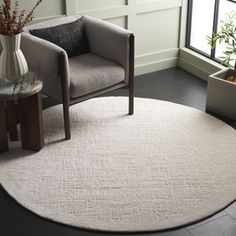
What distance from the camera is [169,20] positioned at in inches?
183

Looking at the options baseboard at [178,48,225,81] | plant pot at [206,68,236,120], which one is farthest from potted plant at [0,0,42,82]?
baseboard at [178,48,225,81]

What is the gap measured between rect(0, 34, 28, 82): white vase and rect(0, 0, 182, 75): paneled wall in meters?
0.68

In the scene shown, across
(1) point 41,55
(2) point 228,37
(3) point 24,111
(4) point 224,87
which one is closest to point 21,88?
(3) point 24,111

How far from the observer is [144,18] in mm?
4500

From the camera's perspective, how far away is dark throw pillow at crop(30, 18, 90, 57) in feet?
12.2

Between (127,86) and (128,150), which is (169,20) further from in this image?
(128,150)

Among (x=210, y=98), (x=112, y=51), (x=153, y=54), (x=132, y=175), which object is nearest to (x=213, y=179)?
(x=132, y=175)

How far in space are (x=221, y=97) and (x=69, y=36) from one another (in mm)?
A: 1177

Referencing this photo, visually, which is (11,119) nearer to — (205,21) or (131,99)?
(131,99)

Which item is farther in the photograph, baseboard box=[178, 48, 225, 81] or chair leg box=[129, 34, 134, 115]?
baseboard box=[178, 48, 225, 81]

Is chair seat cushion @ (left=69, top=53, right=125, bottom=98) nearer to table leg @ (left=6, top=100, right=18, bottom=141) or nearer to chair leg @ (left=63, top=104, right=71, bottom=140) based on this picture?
chair leg @ (left=63, top=104, right=71, bottom=140)

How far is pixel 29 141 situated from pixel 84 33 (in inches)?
37.2

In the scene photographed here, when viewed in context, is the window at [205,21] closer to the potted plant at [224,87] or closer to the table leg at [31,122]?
the potted plant at [224,87]

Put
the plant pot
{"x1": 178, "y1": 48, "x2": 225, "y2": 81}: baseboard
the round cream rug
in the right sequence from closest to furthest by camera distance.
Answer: the round cream rug → the plant pot → {"x1": 178, "y1": 48, "x2": 225, "y2": 81}: baseboard
